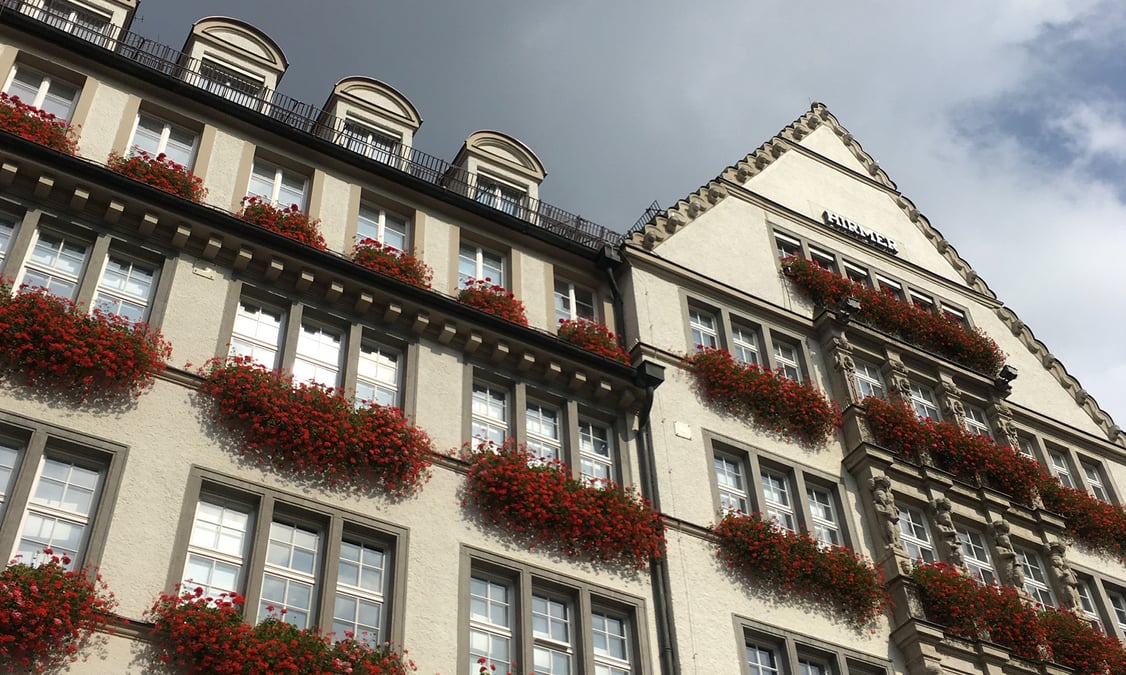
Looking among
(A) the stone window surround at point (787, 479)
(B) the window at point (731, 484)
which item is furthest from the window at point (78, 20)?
(B) the window at point (731, 484)

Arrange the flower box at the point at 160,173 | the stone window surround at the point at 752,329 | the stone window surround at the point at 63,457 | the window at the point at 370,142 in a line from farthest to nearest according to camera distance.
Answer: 1. the stone window surround at the point at 752,329
2. the window at the point at 370,142
3. the flower box at the point at 160,173
4. the stone window surround at the point at 63,457

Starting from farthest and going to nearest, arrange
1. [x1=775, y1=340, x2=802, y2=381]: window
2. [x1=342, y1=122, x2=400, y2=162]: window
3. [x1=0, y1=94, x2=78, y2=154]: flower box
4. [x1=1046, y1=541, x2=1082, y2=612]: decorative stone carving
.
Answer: [x1=775, y1=340, x2=802, y2=381]: window < [x1=342, y1=122, x2=400, y2=162]: window < [x1=1046, y1=541, x2=1082, y2=612]: decorative stone carving < [x1=0, y1=94, x2=78, y2=154]: flower box

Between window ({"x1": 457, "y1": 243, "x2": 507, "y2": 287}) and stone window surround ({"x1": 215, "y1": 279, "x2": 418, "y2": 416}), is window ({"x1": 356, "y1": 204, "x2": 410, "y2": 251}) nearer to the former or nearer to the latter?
window ({"x1": 457, "y1": 243, "x2": 507, "y2": 287})

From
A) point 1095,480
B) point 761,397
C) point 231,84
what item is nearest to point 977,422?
point 1095,480

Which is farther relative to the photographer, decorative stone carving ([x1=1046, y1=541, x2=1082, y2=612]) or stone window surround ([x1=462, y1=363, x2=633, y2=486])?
decorative stone carving ([x1=1046, y1=541, x2=1082, y2=612])

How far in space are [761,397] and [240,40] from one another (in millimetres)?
11894

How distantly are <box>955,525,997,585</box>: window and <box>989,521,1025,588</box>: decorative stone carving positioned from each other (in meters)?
0.20

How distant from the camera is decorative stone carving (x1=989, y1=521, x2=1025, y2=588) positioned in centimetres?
2317

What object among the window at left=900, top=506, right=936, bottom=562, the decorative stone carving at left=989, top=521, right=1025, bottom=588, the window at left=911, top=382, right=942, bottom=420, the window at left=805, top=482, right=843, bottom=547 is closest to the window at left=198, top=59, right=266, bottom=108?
the window at left=805, top=482, right=843, bottom=547

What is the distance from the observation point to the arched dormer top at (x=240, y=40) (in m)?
24.0

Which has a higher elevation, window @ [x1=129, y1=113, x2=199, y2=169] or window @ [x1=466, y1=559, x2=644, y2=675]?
window @ [x1=129, y1=113, x2=199, y2=169]

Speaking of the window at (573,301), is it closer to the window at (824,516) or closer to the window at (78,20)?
the window at (824,516)

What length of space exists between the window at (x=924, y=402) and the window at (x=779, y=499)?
485 centimetres

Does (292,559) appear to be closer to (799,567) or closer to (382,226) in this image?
(382,226)
